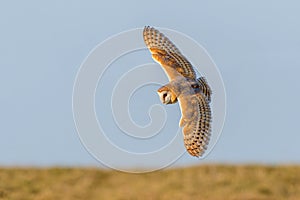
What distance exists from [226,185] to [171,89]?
34.7 ft

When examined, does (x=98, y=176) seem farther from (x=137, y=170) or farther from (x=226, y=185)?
(x=226, y=185)

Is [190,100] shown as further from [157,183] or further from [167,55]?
[157,183]

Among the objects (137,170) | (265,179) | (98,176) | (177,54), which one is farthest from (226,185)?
(177,54)

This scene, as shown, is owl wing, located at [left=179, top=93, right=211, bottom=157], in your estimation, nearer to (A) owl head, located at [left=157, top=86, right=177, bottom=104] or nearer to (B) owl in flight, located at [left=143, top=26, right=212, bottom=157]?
(B) owl in flight, located at [left=143, top=26, right=212, bottom=157]

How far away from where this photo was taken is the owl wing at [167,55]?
891 cm

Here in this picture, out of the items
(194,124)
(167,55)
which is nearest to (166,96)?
(194,124)

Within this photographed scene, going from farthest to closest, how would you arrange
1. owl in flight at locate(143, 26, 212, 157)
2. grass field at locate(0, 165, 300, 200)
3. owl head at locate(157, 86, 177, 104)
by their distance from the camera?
grass field at locate(0, 165, 300, 200) → owl in flight at locate(143, 26, 212, 157) → owl head at locate(157, 86, 177, 104)

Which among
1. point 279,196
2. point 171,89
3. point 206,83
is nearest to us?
point 171,89

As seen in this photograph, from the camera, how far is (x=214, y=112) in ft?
28.4

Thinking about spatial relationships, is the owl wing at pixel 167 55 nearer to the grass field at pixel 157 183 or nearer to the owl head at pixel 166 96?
the owl head at pixel 166 96

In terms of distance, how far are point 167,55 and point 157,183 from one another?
33.4 feet

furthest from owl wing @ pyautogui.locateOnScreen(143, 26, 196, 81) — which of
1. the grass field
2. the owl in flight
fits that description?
the grass field

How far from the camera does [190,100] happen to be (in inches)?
334

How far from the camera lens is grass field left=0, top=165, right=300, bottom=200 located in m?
18.2
